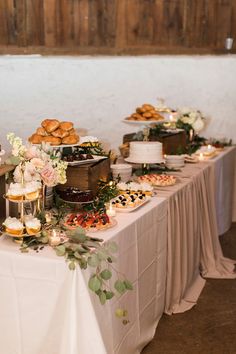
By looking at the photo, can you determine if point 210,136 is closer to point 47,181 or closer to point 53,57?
A: point 53,57

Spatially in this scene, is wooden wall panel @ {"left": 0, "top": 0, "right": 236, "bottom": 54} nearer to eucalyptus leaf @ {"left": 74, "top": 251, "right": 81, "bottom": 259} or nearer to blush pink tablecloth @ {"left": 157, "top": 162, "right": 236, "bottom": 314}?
blush pink tablecloth @ {"left": 157, "top": 162, "right": 236, "bottom": 314}

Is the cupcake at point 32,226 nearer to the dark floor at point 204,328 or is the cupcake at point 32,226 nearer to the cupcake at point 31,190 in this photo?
the cupcake at point 31,190

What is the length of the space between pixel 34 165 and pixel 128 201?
68 cm

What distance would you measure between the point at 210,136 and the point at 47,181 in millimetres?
3453

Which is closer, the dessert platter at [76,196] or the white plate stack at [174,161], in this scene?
the dessert platter at [76,196]

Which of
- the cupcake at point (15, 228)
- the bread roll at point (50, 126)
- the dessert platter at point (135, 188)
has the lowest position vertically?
the dessert platter at point (135, 188)

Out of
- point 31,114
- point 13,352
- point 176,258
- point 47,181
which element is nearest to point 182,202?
point 176,258

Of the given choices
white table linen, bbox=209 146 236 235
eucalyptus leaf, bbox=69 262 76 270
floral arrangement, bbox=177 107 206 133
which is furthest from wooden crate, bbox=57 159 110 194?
floral arrangement, bbox=177 107 206 133

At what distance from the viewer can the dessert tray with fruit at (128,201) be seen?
9.07 ft

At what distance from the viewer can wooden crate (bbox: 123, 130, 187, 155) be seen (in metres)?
4.10

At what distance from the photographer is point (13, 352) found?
2.20 metres

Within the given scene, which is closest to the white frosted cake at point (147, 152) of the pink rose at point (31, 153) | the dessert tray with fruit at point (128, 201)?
the dessert tray with fruit at point (128, 201)

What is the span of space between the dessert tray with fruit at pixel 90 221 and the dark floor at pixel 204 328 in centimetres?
77

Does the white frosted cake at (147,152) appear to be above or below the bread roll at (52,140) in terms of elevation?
below
